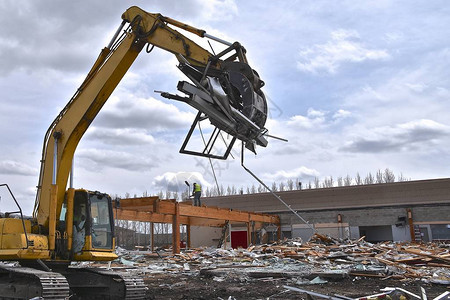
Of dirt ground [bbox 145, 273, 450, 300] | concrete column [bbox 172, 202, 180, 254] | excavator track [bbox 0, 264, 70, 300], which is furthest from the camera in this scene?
concrete column [bbox 172, 202, 180, 254]

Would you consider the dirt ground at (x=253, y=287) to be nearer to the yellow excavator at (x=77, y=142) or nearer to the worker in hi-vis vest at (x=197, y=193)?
the yellow excavator at (x=77, y=142)

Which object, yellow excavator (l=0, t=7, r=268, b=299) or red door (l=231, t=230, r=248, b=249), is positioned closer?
yellow excavator (l=0, t=7, r=268, b=299)

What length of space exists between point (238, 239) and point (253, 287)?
25.5 metres

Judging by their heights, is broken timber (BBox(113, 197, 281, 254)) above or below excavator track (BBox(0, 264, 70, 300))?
above

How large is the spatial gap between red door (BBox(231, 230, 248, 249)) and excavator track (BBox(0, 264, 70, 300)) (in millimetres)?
28892

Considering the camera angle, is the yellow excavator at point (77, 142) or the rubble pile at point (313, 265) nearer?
the yellow excavator at point (77, 142)

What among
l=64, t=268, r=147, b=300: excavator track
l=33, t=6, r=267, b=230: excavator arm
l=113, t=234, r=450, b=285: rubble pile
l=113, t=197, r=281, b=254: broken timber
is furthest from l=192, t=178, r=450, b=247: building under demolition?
l=33, t=6, r=267, b=230: excavator arm

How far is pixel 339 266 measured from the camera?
1617 cm

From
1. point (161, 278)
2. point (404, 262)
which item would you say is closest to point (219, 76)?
point (161, 278)

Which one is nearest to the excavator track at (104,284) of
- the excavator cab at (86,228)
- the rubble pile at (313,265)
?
the excavator cab at (86,228)

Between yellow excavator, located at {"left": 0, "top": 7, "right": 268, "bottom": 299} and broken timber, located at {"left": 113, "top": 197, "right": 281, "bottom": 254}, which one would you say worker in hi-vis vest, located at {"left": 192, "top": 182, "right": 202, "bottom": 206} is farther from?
yellow excavator, located at {"left": 0, "top": 7, "right": 268, "bottom": 299}

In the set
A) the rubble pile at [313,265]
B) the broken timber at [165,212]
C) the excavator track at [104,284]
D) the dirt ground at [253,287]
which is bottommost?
the dirt ground at [253,287]

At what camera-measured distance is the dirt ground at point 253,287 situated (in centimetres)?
1060

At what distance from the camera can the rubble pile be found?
537 inches
